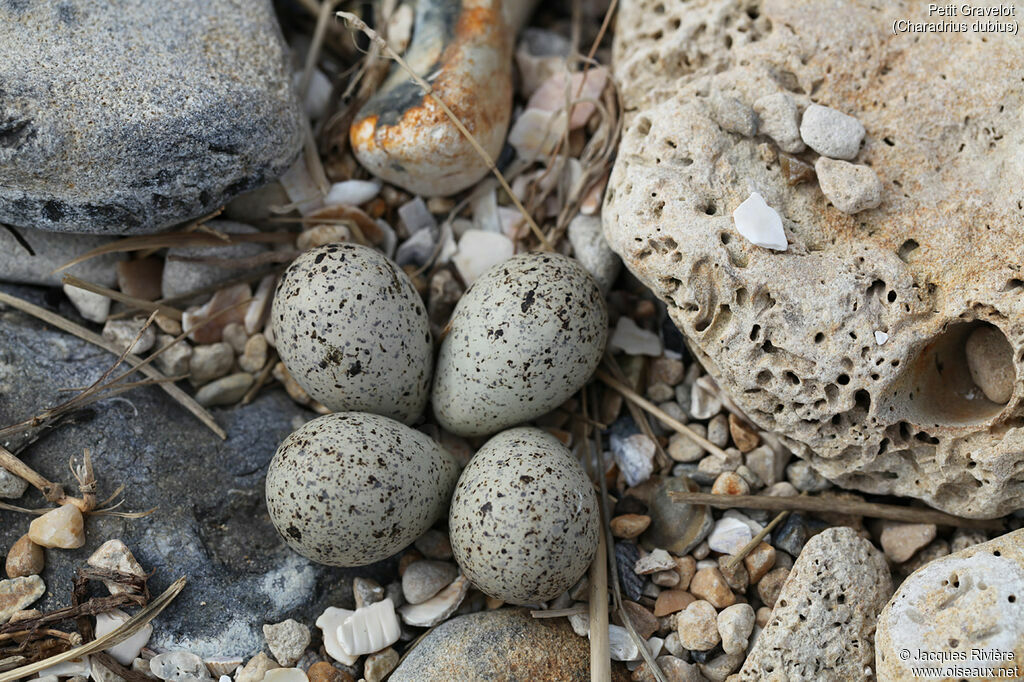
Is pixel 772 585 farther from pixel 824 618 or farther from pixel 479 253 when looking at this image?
pixel 479 253

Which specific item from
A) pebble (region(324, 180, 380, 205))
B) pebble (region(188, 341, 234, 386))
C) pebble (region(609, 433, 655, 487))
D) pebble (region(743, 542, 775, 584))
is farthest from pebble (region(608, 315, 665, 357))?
pebble (region(188, 341, 234, 386))

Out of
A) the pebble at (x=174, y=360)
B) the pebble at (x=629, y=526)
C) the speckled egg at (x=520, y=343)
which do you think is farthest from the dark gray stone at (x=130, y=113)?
the pebble at (x=629, y=526)

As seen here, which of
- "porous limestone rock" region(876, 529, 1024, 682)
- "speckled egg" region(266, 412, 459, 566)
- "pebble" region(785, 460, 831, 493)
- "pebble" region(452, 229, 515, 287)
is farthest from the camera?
"pebble" region(452, 229, 515, 287)

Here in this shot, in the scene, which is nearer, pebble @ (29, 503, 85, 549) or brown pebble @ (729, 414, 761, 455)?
pebble @ (29, 503, 85, 549)

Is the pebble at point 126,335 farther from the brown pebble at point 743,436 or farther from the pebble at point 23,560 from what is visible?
the brown pebble at point 743,436

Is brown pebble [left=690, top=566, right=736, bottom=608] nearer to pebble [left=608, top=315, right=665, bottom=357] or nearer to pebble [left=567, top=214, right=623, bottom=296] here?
pebble [left=608, top=315, right=665, bottom=357]

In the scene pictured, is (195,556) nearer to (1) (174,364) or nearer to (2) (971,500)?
(1) (174,364)

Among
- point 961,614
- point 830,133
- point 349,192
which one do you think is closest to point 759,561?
point 961,614

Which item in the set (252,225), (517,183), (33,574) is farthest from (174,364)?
(517,183)
